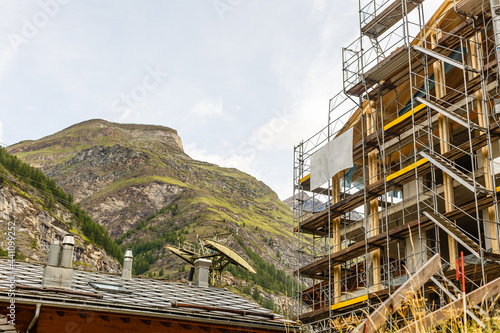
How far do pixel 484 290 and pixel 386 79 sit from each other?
25558 mm

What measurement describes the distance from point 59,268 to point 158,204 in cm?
14143

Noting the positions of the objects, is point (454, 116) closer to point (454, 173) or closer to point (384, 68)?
point (454, 173)

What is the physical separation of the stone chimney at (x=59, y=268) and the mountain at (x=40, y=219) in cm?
5864

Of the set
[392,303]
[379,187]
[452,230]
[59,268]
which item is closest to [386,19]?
[379,187]

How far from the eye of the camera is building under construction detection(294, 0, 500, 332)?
22078 mm

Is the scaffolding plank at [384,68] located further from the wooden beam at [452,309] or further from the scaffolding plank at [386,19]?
the wooden beam at [452,309]

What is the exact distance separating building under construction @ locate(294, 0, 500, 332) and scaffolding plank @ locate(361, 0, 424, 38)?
0.06 metres

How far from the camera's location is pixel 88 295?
15625 millimetres

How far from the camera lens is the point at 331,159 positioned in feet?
104

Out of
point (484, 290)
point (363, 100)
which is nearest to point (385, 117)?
point (363, 100)

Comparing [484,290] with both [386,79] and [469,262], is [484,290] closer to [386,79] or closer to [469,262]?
[469,262]

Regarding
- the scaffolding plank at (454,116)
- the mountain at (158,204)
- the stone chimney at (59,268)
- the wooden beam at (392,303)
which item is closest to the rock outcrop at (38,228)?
Answer: the mountain at (158,204)

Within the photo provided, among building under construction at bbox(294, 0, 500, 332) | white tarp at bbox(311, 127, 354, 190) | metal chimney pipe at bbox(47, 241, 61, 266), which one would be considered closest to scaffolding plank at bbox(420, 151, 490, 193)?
building under construction at bbox(294, 0, 500, 332)

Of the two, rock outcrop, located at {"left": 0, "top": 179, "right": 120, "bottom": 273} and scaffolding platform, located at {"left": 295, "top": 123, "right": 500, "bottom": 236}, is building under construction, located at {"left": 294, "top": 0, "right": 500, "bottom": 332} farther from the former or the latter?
rock outcrop, located at {"left": 0, "top": 179, "right": 120, "bottom": 273}
